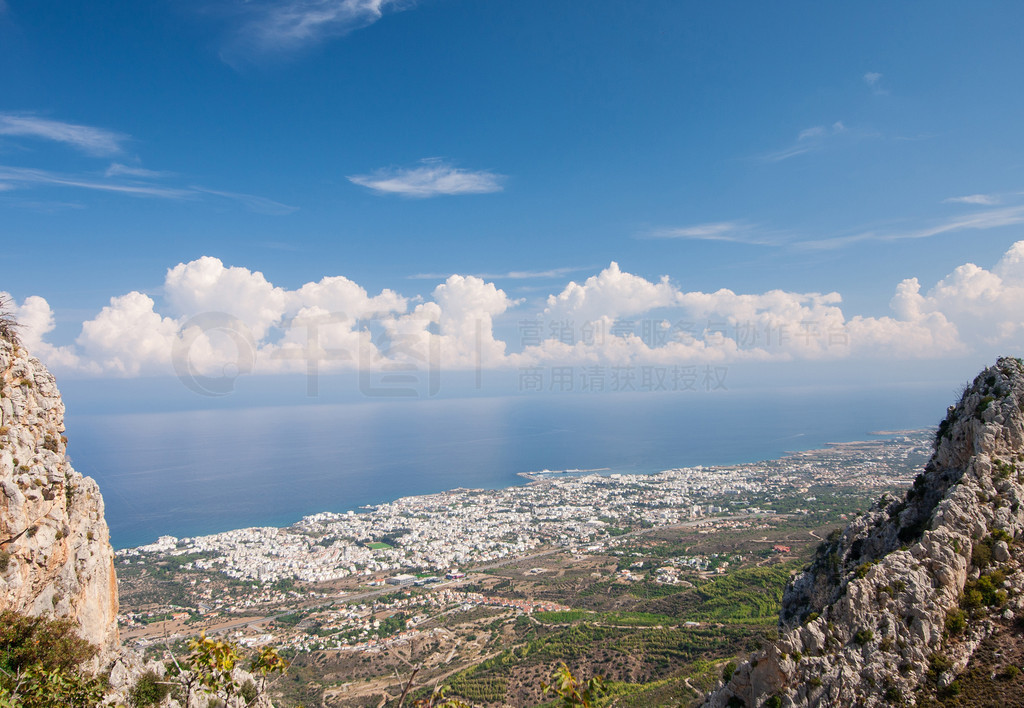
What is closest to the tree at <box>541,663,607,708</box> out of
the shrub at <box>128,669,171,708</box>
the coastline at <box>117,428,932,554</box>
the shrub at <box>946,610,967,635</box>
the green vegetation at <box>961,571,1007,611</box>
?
the shrub at <box>946,610,967,635</box>

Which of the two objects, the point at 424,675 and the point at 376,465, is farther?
the point at 376,465

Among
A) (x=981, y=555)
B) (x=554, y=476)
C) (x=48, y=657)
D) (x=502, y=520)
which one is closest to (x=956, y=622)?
(x=981, y=555)

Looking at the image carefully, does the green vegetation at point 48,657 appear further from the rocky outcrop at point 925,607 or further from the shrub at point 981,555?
the shrub at point 981,555

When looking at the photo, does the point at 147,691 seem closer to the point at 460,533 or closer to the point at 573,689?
the point at 573,689

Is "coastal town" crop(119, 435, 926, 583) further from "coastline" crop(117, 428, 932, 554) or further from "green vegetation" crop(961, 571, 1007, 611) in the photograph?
"green vegetation" crop(961, 571, 1007, 611)

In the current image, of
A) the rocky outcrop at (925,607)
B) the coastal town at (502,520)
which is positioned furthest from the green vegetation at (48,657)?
A: the coastal town at (502,520)

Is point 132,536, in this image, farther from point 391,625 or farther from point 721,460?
point 721,460

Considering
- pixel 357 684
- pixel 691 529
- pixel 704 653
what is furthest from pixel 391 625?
pixel 691 529
